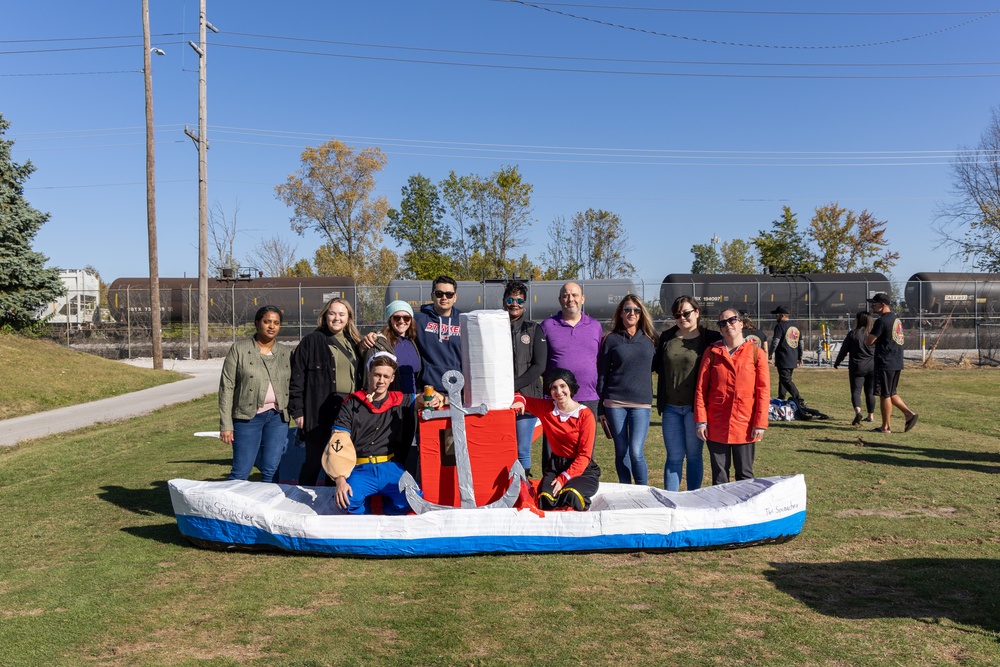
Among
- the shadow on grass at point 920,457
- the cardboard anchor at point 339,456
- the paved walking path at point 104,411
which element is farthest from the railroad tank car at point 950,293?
A: the cardboard anchor at point 339,456

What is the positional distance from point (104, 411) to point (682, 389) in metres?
14.1

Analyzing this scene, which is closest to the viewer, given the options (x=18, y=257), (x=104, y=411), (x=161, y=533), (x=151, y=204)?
(x=161, y=533)

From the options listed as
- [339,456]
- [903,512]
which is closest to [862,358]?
[903,512]

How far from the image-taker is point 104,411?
16.3 meters

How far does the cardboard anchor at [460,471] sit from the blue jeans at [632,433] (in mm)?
1406

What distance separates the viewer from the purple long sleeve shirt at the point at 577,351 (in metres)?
6.60

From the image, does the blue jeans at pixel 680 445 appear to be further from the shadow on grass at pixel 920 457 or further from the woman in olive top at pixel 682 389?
the shadow on grass at pixel 920 457

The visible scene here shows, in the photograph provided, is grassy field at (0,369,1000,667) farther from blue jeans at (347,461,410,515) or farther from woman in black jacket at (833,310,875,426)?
woman in black jacket at (833,310,875,426)

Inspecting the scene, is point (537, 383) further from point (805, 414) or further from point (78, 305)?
point (78, 305)

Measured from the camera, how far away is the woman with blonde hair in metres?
6.46

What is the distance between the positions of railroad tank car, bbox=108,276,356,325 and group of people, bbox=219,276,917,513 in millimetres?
26457

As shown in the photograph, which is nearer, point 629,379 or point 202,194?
point 629,379

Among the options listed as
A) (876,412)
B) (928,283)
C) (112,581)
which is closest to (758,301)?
(928,283)

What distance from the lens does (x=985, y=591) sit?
446 centimetres
